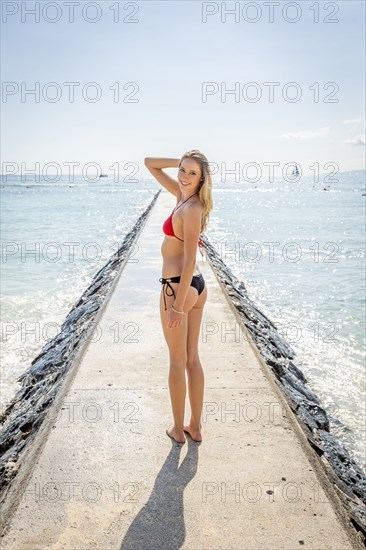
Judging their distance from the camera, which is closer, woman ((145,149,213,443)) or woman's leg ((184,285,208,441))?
woman ((145,149,213,443))

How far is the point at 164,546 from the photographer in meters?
2.59

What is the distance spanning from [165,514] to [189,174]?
2.08m

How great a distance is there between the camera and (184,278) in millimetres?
3148

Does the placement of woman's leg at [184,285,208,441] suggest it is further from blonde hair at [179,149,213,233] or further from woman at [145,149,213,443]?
blonde hair at [179,149,213,233]

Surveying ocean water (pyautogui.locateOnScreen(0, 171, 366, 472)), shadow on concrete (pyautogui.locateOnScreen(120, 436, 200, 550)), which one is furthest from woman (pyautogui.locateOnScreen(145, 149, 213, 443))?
ocean water (pyautogui.locateOnScreen(0, 171, 366, 472))

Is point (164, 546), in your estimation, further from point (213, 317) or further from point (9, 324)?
point (9, 324)

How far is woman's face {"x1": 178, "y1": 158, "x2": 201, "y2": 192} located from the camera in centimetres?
314

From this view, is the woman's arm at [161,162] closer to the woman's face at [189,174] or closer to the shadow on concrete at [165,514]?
the woman's face at [189,174]

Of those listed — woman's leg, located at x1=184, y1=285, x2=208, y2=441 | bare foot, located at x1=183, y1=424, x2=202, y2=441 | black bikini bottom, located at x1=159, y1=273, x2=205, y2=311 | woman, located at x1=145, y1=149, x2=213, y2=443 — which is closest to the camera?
woman, located at x1=145, y1=149, x2=213, y2=443

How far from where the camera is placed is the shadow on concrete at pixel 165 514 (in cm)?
262

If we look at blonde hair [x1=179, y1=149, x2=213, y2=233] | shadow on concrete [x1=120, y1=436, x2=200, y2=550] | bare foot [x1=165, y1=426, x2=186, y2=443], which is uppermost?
blonde hair [x1=179, y1=149, x2=213, y2=233]

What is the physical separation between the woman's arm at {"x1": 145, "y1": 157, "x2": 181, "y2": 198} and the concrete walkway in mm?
1826

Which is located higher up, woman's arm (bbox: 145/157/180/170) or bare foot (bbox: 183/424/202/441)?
woman's arm (bbox: 145/157/180/170)

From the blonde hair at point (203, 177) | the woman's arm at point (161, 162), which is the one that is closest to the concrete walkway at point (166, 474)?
the blonde hair at point (203, 177)
